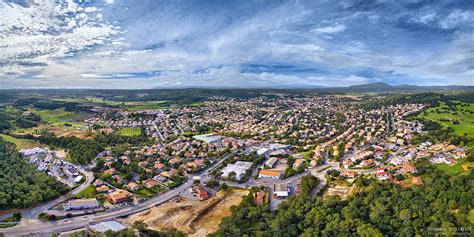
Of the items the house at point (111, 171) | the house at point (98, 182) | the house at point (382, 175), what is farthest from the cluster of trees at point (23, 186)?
the house at point (382, 175)

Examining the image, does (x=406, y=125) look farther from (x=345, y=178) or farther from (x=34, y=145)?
(x=34, y=145)

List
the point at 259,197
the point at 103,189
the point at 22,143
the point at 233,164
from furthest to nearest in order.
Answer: the point at 22,143 < the point at 233,164 < the point at 103,189 < the point at 259,197

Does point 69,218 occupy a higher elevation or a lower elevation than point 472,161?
lower

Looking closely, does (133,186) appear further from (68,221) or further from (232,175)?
(232,175)

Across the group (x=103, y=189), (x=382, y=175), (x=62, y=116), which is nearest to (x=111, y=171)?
(x=103, y=189)

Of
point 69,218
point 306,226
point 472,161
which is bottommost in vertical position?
point 69,218

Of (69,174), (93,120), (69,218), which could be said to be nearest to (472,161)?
(69,218)

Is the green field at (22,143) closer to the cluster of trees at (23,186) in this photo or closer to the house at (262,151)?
the cluster of trees at (23,186)

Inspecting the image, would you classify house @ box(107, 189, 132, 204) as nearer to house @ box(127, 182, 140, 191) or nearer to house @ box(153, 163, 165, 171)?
house @ box(127, 182, 140, 191)
